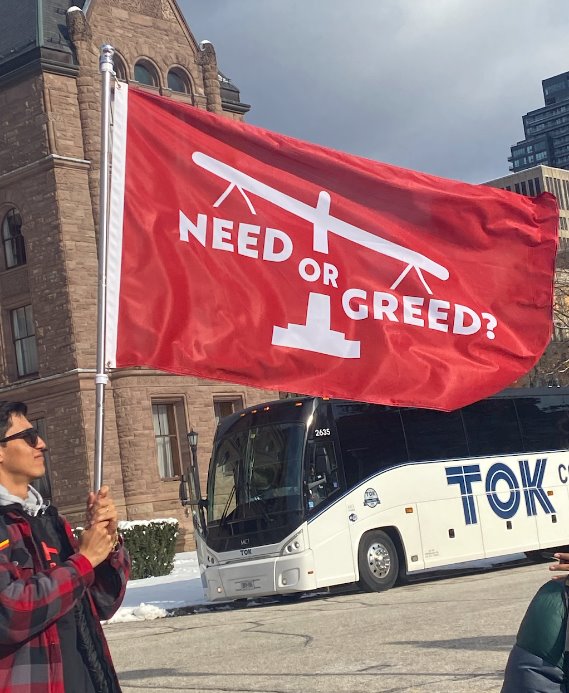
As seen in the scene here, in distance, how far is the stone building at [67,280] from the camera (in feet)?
112

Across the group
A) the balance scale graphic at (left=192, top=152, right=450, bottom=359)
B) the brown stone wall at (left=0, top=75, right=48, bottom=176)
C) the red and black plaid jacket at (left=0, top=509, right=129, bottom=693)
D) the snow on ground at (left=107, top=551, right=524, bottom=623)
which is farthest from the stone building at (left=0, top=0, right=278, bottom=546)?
the red and black plaid jacket at (left=0, top=509, right=129, bottom=693)

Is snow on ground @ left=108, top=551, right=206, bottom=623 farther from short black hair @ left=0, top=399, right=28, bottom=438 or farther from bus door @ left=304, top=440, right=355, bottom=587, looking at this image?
short black hair @ left=0, top=399, right=28, bottom=438

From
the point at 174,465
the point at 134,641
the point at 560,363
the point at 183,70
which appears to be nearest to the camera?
the point at 134,641

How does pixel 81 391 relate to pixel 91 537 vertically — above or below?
above

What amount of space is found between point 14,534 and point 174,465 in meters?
32.4

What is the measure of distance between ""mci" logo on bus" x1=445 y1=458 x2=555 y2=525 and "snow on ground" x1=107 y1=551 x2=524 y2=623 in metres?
1.98

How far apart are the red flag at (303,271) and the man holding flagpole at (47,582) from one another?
1.57 m

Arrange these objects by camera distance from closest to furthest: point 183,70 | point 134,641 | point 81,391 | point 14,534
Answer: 1. point 14,534
2. point 134,641
3. point 81,391
4. point 183,70

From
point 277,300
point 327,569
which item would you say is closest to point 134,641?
Result: point 327,569

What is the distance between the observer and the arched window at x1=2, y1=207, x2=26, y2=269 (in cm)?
3612

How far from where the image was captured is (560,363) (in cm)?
4984

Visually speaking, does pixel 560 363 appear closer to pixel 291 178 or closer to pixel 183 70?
pixel 183 70

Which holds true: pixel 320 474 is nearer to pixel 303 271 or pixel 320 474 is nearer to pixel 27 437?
pixel 303 271

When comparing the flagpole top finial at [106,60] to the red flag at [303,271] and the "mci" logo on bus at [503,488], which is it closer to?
the red flag at [303,271]
